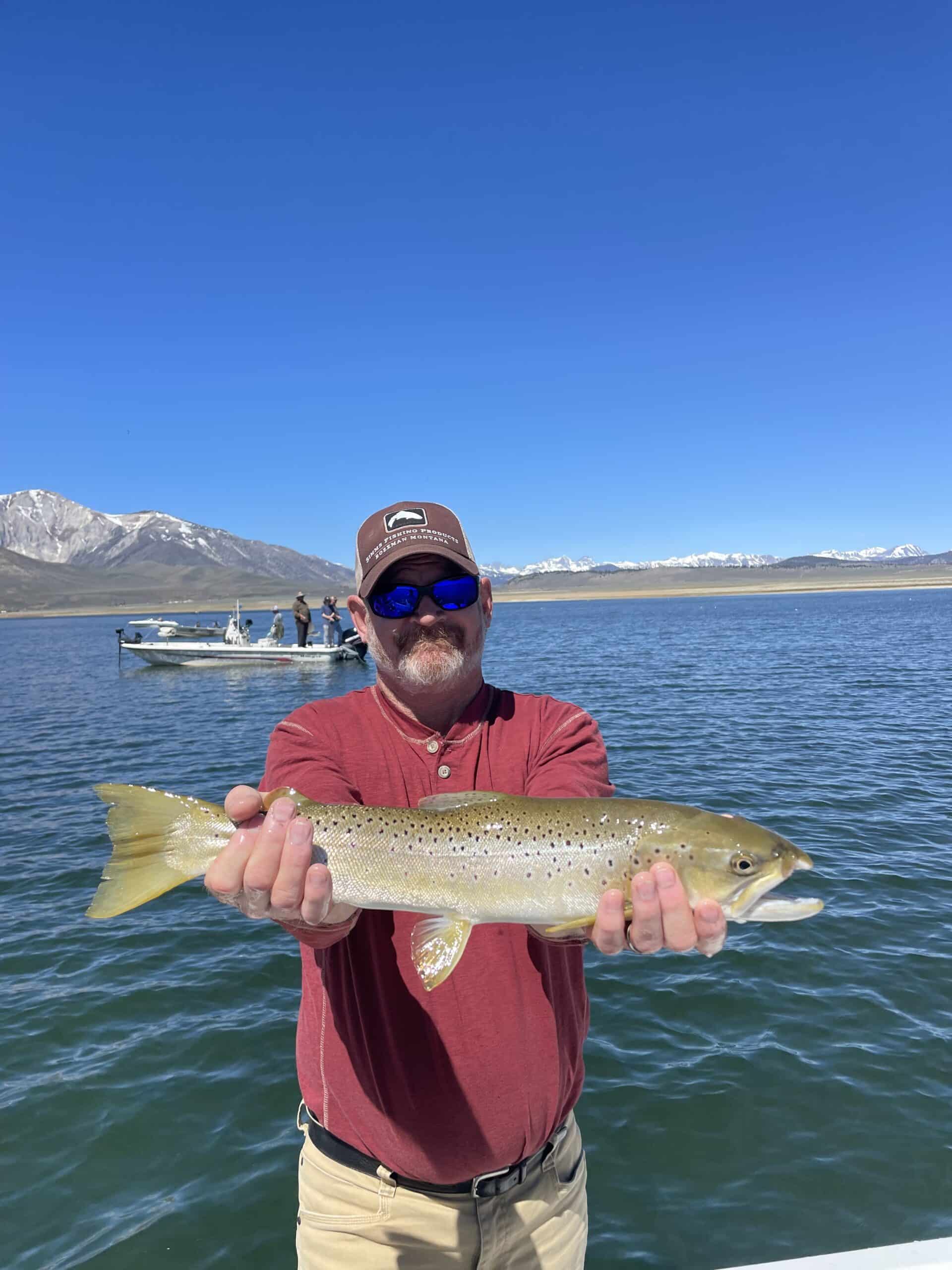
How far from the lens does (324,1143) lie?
129 inches

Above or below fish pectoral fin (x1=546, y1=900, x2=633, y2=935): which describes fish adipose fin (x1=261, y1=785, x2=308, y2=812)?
above

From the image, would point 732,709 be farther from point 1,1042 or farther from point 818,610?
point 818,610

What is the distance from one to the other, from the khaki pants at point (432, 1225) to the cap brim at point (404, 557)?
2.55m

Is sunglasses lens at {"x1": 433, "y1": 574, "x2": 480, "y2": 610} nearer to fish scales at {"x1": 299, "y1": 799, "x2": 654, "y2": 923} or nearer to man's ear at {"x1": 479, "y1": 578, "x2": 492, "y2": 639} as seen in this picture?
man's ear at {"x1": 479, "y1": 578, "x2": 492, "y2": 639}

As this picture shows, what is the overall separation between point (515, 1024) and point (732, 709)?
24999 millimetres

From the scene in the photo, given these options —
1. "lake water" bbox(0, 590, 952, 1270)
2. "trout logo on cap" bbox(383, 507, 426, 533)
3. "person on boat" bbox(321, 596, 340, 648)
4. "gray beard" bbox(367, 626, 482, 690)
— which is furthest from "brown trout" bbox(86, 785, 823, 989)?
"person on boat" bbox(321, 596, 340, 648)

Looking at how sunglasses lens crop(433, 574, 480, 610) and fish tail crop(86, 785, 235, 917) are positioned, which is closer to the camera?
fish tail crop(86, 785, 235, 917)

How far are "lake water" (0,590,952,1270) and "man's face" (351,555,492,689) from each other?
4.66m

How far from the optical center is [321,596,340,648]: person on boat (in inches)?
1812

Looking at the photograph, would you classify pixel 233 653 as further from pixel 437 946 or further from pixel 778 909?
pixel 778 909

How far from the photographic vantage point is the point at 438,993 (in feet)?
10.3

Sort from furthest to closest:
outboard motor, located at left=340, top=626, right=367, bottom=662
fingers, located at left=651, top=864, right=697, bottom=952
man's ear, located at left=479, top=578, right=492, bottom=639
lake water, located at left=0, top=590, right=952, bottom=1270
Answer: outboard motor, located at left=340, top=626, right=367, bottom=662, lake water, located at left=0, top=590, right=952, bottom=1270, man's ear, located at left=479, top=578, right=492, bottom=639, fingers, located at left=651, top=864, right=697, bottom=952

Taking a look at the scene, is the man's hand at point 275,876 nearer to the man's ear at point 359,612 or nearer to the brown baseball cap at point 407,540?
the man's ear at point 359,612

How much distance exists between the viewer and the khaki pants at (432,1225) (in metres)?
3.12
